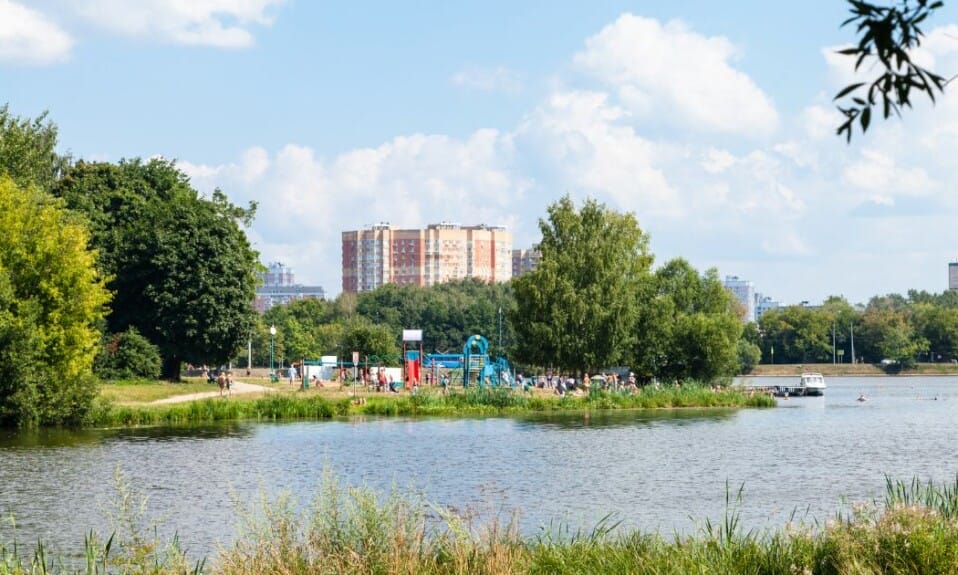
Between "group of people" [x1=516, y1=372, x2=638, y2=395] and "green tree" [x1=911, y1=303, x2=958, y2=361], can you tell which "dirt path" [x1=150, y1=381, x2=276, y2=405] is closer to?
"group of people" [x1=516, y1=372, x2=638, y2=395]

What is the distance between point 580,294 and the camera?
7994cm

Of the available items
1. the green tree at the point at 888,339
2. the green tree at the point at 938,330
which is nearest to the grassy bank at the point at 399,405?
the green tree at the point at 888,339

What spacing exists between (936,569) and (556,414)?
50262mm

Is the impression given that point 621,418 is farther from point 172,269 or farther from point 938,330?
point 938,330

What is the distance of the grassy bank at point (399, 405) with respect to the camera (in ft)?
171

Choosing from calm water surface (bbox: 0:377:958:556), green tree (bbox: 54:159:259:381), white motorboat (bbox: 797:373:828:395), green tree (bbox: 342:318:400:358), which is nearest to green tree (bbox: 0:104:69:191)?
green tree (bbox: 54:159:259:381)

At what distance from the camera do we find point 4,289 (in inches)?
1843

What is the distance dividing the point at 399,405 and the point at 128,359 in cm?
1491

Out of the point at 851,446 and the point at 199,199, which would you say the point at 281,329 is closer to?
the point at 199,199

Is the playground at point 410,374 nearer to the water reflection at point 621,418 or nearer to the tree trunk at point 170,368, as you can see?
the tree trunk at point 170,368

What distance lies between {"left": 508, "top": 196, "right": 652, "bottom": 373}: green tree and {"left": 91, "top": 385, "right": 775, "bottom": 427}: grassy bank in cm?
812

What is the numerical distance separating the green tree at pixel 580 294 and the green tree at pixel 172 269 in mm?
19229

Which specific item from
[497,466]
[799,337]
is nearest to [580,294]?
[497,466]

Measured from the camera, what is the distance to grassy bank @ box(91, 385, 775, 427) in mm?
52219
